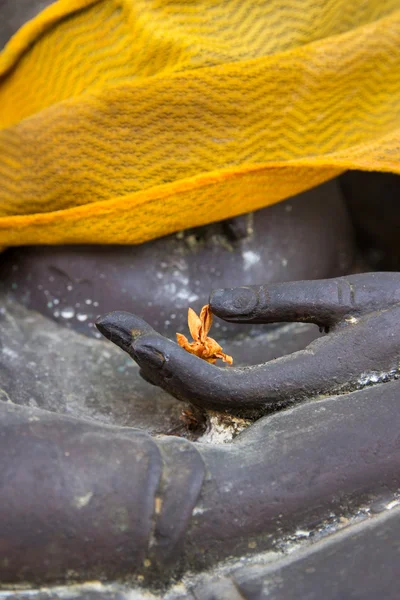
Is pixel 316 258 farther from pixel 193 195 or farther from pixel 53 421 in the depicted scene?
pixel 53 421

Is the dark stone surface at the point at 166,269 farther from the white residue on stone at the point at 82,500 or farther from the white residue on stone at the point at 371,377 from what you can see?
the white residue on stone at the point at 82,500

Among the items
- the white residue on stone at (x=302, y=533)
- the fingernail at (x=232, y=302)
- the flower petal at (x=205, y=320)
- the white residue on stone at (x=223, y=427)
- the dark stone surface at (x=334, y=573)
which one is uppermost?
the flower petal at (x=205, y=320)

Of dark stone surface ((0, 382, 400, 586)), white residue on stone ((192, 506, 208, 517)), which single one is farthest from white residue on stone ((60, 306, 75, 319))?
white residue on stone ((192, 506, 208, 517))

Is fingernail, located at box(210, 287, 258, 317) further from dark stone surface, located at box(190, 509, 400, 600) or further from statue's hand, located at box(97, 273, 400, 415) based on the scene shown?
dark stone surface, located at box(190, 509, 400, 600)

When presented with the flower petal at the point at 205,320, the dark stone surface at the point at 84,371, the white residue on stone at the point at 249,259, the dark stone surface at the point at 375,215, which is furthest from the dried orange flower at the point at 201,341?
the dark stone surface at the point at 375,215

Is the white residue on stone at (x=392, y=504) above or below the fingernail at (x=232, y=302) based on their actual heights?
below
